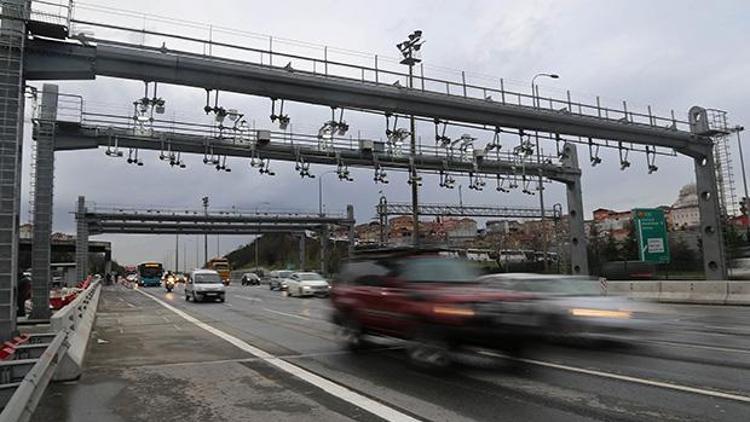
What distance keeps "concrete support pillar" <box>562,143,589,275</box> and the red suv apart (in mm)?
26793

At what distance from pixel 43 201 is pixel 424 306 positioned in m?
19.5

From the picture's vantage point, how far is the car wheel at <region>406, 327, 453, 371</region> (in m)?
9.21

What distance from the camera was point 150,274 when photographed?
2857 inches

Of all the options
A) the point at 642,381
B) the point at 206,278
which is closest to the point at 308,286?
the point at 206,278

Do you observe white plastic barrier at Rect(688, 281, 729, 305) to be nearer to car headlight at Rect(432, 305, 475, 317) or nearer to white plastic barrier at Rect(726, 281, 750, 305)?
white plastic barrier at Rect(726, 281, 750, 305)

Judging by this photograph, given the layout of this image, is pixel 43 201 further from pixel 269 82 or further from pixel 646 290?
pixel 646 290

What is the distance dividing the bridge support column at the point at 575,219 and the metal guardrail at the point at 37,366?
30.2 m

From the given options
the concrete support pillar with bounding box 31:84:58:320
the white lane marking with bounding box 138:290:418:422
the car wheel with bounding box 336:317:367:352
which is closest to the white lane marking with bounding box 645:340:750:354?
the car wheel with bounding box 336:317:367:352

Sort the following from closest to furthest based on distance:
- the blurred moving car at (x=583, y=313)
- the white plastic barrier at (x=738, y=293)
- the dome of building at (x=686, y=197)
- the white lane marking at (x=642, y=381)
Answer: the white lane marking at (x=642, y=381) < the blurred moving car at (x=583, y=313) < the white plastic barrier at (x=738, y=293) < the dome of building at (x=686, y=197)

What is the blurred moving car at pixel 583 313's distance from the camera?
415 inches

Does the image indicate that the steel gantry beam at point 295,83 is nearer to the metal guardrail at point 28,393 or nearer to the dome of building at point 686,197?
the metal guardrail at point 28,393

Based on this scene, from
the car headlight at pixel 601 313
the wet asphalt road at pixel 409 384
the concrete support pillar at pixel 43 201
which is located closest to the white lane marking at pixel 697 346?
the wet asphalt road at pixel 409 384

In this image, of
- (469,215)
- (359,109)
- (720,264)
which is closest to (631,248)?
(469,215)

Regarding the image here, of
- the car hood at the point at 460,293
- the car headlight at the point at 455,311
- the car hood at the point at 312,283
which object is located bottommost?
the car hood at the point at 312,283
